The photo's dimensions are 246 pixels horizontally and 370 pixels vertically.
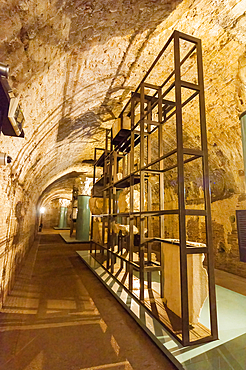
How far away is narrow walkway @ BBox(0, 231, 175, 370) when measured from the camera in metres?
1.74

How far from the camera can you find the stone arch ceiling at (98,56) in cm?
170

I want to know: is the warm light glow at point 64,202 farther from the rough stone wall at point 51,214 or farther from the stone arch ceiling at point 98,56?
the stone arch ceiling at point 98,56

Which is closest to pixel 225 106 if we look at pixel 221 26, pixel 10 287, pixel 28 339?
pixel 221 26

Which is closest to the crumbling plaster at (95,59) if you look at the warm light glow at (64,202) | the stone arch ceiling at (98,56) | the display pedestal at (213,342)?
the stone arch ceiling at (98,56)

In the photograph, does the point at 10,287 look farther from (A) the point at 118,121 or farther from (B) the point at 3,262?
(A) the point at 118,121

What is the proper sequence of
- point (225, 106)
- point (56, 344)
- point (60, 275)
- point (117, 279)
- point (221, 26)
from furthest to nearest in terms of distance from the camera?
point (60, 275), point (225, 106), point (117, 279), point (221, 26), point (56, 344)

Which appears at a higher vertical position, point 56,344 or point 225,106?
point 225,106

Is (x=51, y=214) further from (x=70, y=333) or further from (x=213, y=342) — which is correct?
(x=213, y=342)

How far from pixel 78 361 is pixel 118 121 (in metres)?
3.71

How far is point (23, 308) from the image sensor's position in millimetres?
2748

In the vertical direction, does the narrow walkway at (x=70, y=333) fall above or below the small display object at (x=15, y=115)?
below

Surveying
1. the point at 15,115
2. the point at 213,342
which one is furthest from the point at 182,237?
the point at 15,115

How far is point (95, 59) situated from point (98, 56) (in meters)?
0.05

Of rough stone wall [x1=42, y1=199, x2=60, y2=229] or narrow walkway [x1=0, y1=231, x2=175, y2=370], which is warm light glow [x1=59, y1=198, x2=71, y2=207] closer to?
rough stone wall [x1=42, y1=199, x2=60, y2=229]
